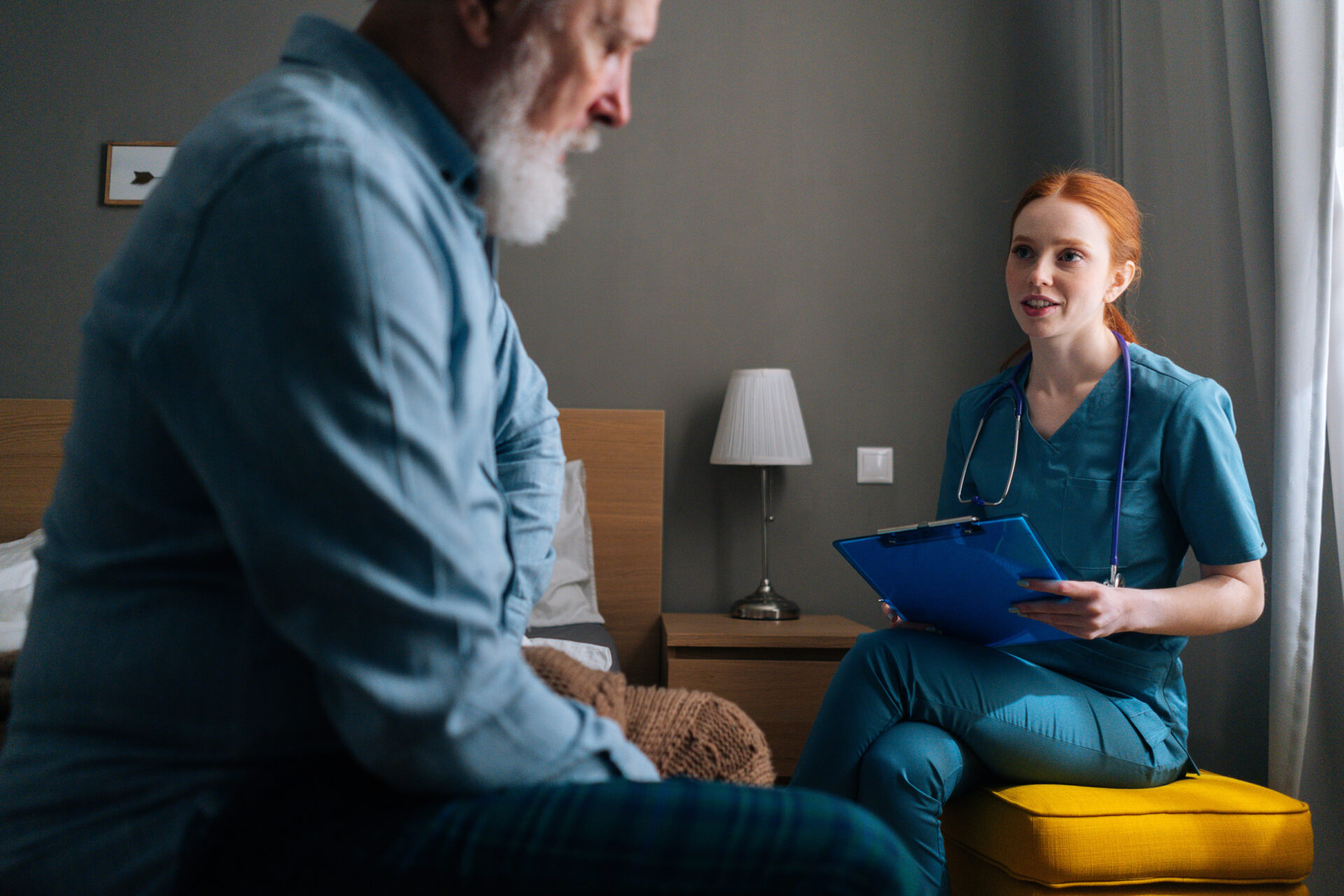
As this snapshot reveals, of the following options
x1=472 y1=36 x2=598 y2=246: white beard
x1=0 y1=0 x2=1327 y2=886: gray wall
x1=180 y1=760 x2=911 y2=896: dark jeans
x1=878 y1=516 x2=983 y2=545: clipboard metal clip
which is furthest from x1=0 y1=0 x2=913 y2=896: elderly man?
x1=0 y1=0 x2=1327 y2=886: gray wall

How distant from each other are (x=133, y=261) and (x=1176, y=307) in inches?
89.9

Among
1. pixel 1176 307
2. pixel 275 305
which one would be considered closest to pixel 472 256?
pixel 275 305

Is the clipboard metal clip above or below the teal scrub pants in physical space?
above

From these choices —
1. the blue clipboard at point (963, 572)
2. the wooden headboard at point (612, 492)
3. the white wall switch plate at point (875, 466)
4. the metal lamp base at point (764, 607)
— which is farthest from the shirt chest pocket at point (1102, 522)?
the wooden headboard at point (612, 492)

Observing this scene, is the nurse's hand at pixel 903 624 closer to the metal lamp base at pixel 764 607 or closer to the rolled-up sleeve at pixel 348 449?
the metal lamp base at pixel 764 607

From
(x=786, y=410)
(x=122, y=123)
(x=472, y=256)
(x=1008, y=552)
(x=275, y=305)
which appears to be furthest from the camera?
(x=122, y=123)

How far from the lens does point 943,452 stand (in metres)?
2.86

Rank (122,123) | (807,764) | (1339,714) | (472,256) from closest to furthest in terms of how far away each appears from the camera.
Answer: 1. (472,256)
2. (807,764)
3. (1339,714)
4. (122,123)

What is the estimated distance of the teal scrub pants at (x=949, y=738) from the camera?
1.42 metres

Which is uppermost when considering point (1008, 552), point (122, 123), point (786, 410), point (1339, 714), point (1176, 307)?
point (122, 123)

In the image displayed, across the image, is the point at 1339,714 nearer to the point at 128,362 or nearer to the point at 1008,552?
the point at 1008,552

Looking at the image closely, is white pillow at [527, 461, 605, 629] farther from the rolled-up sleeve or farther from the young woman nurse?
the rolled-up sleeve

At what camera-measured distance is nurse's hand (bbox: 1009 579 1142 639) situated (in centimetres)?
133

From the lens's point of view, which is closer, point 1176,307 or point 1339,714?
point 1339,714
